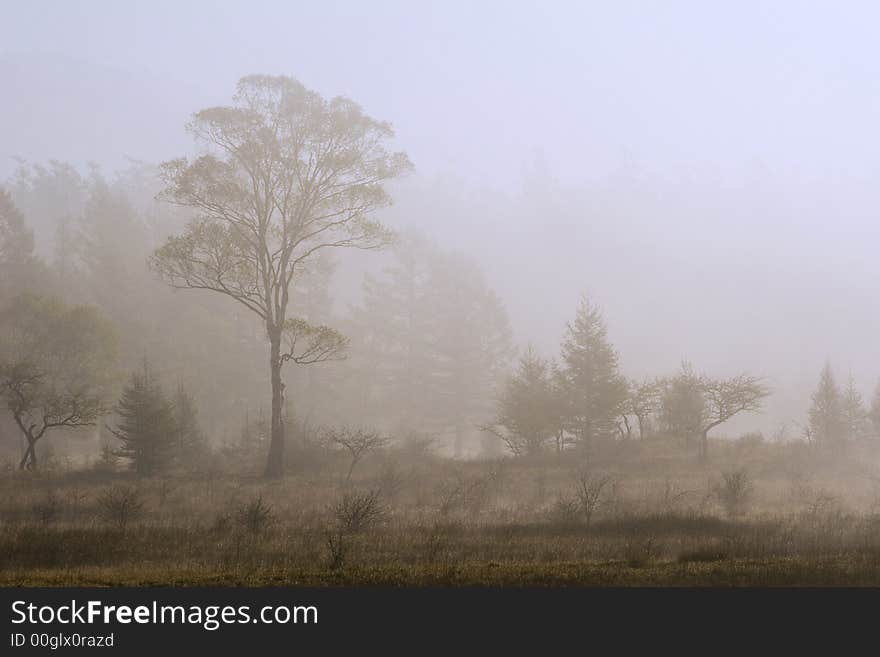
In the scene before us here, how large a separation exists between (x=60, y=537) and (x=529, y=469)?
17.9 meters

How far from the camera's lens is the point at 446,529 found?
48.5 feet

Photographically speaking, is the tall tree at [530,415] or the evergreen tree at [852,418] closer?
the tall tree at [530,415]

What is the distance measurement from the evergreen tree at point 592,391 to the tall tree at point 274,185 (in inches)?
406

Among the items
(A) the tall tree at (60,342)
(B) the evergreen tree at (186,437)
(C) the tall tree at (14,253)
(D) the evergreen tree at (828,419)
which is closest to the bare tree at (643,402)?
(D) the evergreen tree at (828,419)

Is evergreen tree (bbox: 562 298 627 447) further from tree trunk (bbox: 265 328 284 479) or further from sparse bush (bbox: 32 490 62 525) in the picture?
sparse bush (bbox: 32 490 62 525)

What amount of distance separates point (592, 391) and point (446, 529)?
17.9 m

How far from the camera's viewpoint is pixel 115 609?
8.30 m

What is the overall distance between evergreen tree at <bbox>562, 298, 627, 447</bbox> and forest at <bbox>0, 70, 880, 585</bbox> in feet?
0.35

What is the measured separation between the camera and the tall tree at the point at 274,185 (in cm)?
2697

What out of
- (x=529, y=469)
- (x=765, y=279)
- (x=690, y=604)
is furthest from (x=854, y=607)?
(x=765, y=279)

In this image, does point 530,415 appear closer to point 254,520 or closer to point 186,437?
point 186,437

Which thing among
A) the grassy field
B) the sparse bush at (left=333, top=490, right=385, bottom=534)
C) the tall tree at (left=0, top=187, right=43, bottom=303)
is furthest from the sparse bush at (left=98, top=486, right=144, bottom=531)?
the tall tree at (left=0, top=187, right=43, bottom=303)

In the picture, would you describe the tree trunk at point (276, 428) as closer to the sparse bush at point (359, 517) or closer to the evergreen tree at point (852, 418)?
the sparse bush at point (359, 517)

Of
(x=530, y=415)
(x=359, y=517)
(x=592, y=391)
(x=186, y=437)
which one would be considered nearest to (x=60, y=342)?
(x=186, y=437)
